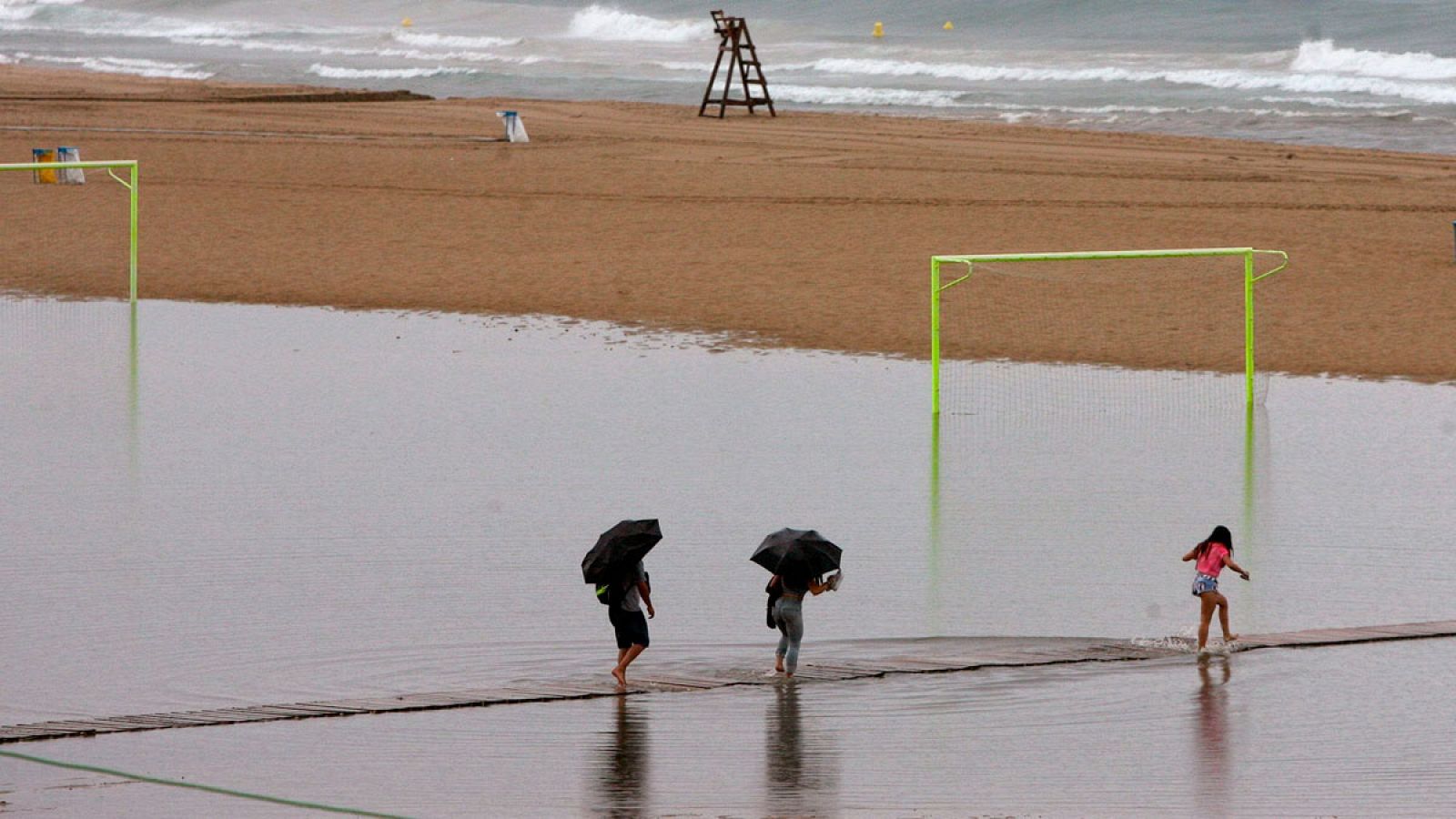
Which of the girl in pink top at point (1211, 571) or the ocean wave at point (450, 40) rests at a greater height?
the ocean wave at point (450, 40)

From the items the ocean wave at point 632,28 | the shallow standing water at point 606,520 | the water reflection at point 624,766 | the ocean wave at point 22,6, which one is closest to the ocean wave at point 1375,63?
the ocean wave at point 632,28

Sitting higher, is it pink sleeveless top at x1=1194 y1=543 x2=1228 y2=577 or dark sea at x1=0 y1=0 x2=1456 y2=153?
dark sea at x1=0 y1=0 x2=1456 y2=153

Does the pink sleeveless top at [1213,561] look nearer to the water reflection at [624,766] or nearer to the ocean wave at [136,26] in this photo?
the water reflection at [624,766]

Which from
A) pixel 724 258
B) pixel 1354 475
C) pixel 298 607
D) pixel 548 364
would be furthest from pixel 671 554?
pixel 724 258

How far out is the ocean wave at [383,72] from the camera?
222 ft

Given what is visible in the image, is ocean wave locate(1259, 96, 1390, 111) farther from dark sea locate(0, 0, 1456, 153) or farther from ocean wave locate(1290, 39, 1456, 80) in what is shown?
ocean wave locate(1290, 39, 1456, 80)

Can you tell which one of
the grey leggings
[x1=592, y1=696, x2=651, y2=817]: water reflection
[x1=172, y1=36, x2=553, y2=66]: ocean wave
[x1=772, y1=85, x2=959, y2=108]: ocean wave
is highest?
[x1=172, y1=36, x2=553, y2=66]: ocean wave

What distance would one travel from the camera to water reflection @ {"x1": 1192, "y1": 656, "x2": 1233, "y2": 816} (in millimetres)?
8414

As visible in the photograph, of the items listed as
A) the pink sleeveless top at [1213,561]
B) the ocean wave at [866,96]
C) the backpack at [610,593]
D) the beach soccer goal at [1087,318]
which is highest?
the ocean wave at [866,96]

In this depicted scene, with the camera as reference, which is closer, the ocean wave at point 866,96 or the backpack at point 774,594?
the backpack at point 774,594

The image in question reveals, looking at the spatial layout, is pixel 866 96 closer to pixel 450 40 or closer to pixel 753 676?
pixel 450 40

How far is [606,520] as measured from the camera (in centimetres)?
1403

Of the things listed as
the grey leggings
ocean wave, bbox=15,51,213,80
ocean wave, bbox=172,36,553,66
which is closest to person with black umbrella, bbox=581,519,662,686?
the grey leggings

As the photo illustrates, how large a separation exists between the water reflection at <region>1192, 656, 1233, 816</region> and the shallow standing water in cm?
17
